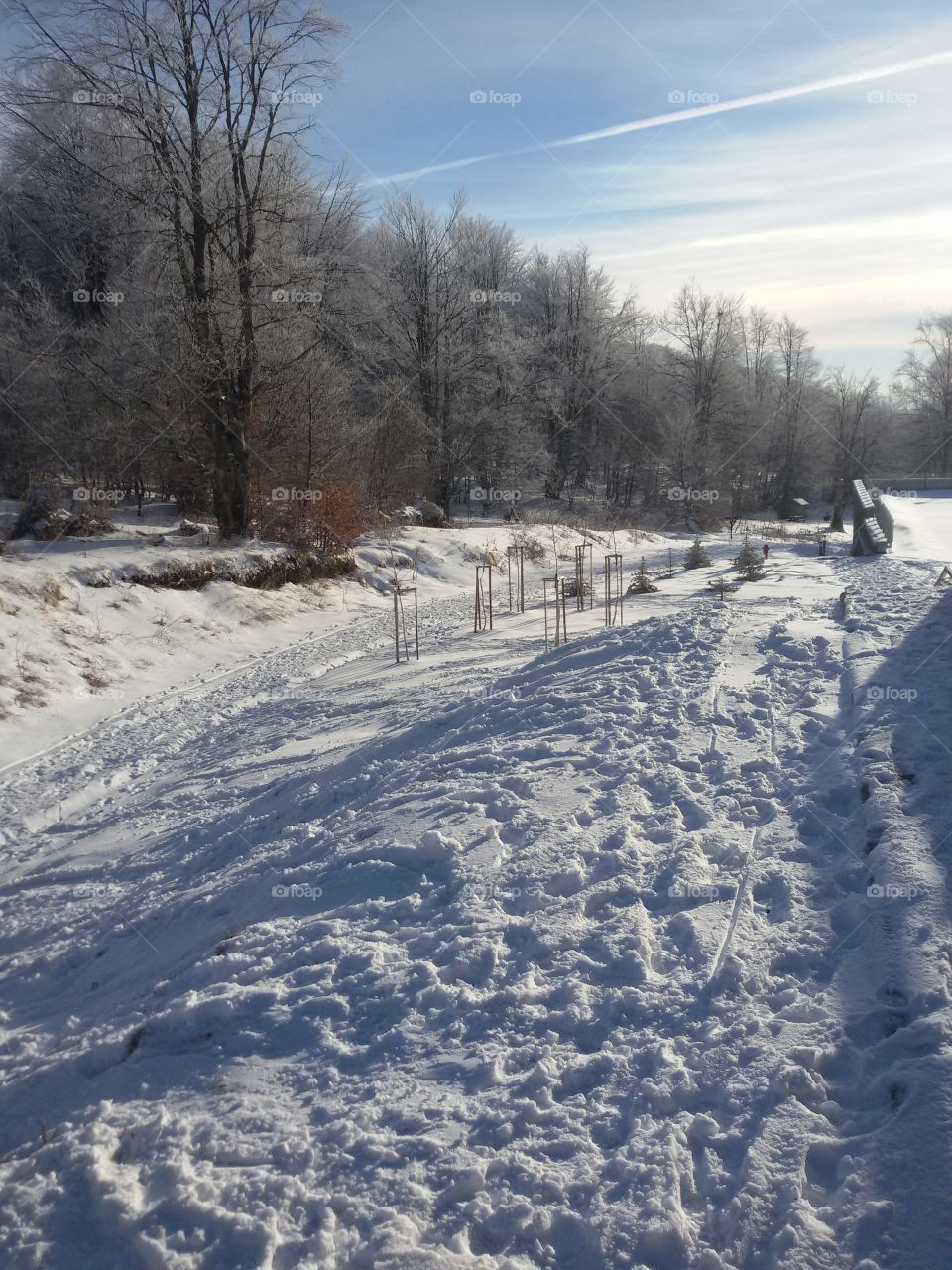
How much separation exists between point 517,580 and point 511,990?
18.2 m

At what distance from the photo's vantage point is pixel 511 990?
3922 millimetres

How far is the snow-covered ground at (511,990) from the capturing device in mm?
2846

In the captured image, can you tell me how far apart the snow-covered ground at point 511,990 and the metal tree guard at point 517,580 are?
8.13 meters

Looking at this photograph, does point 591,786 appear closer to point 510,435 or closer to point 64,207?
point 64,207

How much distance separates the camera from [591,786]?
5.91 m

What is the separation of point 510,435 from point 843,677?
2793 cm

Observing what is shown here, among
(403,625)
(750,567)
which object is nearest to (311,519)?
(403,625)

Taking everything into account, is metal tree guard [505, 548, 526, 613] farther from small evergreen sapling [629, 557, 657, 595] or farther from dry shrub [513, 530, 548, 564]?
small evergreen sapling [629, 557, 657, 595]

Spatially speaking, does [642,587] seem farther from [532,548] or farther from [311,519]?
[532,548]

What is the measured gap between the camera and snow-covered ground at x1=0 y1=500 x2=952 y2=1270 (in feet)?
9.34

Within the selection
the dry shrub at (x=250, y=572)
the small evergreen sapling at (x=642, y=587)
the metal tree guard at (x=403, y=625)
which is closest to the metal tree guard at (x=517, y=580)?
the metal tree guard at (x=403, y=625)

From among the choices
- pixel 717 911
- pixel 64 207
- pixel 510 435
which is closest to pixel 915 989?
pixel 717 911

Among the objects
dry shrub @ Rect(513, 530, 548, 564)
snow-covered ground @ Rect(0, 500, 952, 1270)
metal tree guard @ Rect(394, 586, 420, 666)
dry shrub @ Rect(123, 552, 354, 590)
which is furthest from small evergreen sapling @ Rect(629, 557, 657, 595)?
dry shrub @ Rect(513, 530, 548, 564)

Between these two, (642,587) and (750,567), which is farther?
(642,587)
